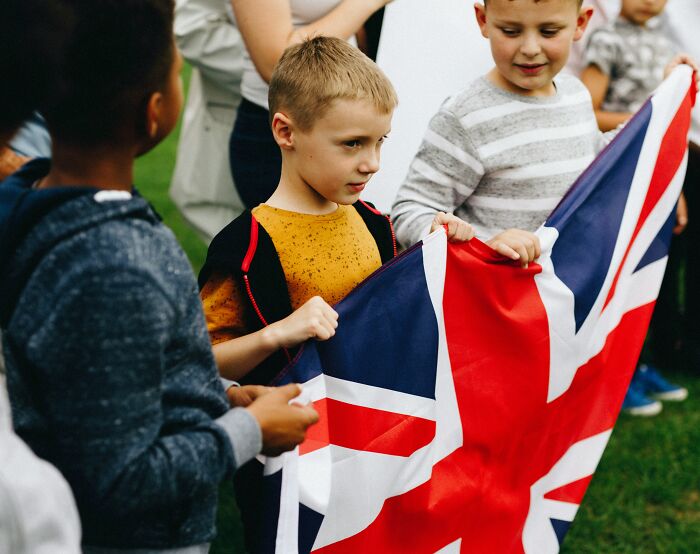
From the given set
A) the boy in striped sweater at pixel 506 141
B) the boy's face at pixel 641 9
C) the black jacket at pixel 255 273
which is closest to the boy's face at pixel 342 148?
the black jacket at pixel 255 273

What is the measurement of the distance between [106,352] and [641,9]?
9.79ft

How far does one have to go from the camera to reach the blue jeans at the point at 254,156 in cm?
263

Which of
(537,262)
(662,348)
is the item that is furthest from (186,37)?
(662,348)

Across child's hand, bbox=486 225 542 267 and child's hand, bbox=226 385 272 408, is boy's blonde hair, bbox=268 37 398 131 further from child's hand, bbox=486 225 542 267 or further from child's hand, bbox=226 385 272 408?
child's hand, bbox=226 385 272 408

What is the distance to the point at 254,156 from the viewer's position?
2660 millimetres

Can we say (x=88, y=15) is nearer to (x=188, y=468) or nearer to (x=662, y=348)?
(x=188, y=468)

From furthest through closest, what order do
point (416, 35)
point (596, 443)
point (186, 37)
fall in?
1. point (186, 37)
2. point (416, 35)
3. point (596, 443)

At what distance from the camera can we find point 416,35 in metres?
2.72

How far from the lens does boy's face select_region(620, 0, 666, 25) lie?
3.55 metres

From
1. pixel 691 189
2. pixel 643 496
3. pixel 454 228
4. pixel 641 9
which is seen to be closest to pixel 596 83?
pixel 641 9

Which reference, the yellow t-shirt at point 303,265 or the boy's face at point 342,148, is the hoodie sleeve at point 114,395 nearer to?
the yellow t-shirt at point 303,265

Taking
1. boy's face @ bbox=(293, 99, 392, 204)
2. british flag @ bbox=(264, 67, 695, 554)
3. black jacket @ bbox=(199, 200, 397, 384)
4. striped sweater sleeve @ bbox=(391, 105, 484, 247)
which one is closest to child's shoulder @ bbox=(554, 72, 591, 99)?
british flag @ bbox=(264, 67, 695, 554)

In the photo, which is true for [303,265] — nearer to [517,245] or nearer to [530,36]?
[517,245]

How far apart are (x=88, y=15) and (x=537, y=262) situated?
1308mm
